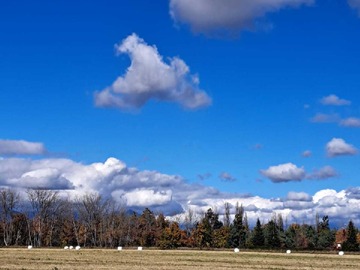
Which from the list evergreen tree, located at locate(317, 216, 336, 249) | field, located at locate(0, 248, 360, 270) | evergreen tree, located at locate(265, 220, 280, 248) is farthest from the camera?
evergreen tree, located at locate(317, 216, 336, 249)

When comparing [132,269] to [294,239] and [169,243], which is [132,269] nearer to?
[169,243]

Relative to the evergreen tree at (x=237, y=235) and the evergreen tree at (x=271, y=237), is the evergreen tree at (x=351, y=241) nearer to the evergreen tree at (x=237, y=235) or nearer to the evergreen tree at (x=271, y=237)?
the evergreen tree at (x=271, y=237)

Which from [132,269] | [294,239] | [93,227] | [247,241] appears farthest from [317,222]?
[132,269]

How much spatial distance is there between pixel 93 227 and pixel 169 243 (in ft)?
126

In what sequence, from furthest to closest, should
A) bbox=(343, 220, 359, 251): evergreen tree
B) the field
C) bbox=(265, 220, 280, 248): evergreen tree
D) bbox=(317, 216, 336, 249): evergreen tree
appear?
bbox=(317, 216, 336, 249): evergreen tree
bbox=(265, 220, 280, 248): evergreen tree
bbox=(343, 220, 359, 251): evergreen tree
the field

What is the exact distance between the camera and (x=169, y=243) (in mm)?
111188

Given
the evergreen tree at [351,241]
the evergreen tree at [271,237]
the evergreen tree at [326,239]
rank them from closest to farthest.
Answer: the evergreen tree at [351,241] < the evergreen tree at [271,237] < the evergreen tree at [326,239]

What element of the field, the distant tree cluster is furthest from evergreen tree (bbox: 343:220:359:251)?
the field

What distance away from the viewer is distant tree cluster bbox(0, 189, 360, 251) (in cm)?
13025

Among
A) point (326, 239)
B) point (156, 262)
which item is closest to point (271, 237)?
point (326, 239)

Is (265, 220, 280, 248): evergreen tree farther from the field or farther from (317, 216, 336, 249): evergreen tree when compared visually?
the field

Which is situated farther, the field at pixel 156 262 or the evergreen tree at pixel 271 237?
the evergreen tree at pixel 271 237

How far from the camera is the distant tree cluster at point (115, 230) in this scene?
130 m

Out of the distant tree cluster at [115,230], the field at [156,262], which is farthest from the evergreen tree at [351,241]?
the field at [156,262]
